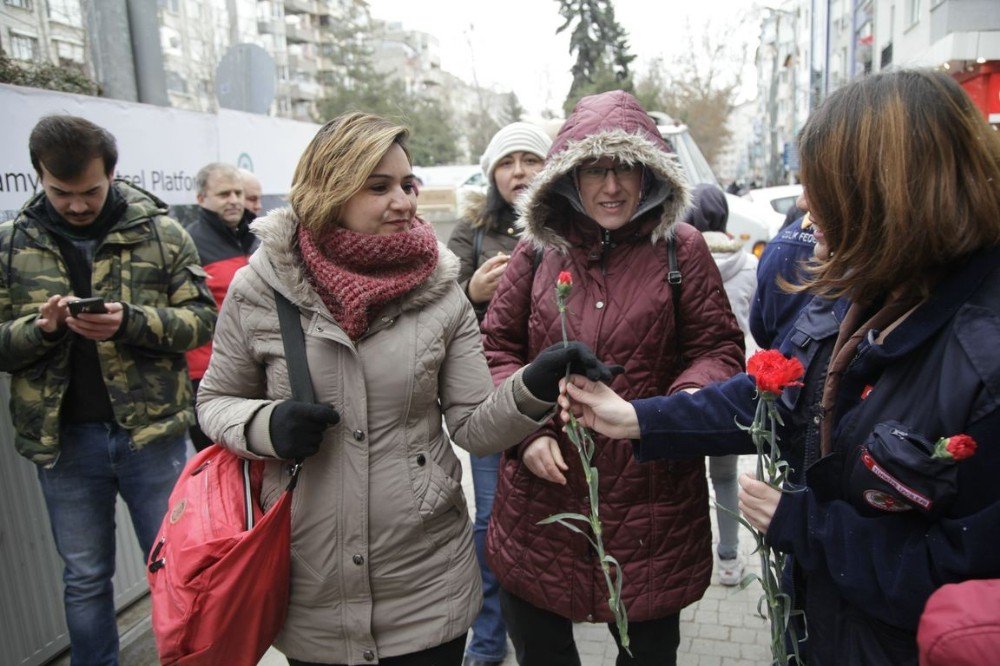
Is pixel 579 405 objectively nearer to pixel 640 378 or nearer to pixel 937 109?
pixel 640 378

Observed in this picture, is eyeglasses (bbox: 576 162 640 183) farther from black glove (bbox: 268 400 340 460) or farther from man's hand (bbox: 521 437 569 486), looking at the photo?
black glove (bbox: 268 400 340 460)

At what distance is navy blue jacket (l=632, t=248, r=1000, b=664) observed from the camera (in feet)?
4.09

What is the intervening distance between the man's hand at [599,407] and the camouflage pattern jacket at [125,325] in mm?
1720

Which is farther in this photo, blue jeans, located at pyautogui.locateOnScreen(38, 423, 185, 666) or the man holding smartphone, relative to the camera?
blue jeans, located at pyautogui.locateOnScreen(38, 423, 185, 666)

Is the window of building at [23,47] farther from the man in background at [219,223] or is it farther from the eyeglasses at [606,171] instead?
the eyeglasses at [606,171]

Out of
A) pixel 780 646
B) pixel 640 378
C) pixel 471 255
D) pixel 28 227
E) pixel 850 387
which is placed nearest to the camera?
pixel 850 387

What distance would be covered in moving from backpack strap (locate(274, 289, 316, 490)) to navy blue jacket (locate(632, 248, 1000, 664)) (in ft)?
3.67

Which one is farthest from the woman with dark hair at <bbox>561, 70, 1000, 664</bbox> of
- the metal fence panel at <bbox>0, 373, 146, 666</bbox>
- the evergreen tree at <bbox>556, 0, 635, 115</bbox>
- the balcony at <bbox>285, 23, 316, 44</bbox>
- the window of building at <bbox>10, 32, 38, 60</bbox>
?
the balcony at <bbox>285, 23, 316, 44</bbox>

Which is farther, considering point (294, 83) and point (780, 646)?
point (294, 83)

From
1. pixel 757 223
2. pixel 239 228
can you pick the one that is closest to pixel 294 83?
pixel 757 223

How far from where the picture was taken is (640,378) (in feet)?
7.27

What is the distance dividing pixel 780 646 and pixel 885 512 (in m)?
0.44

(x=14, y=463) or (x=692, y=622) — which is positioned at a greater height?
(x=14, y=463)

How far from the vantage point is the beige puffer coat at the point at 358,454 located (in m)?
1.93
